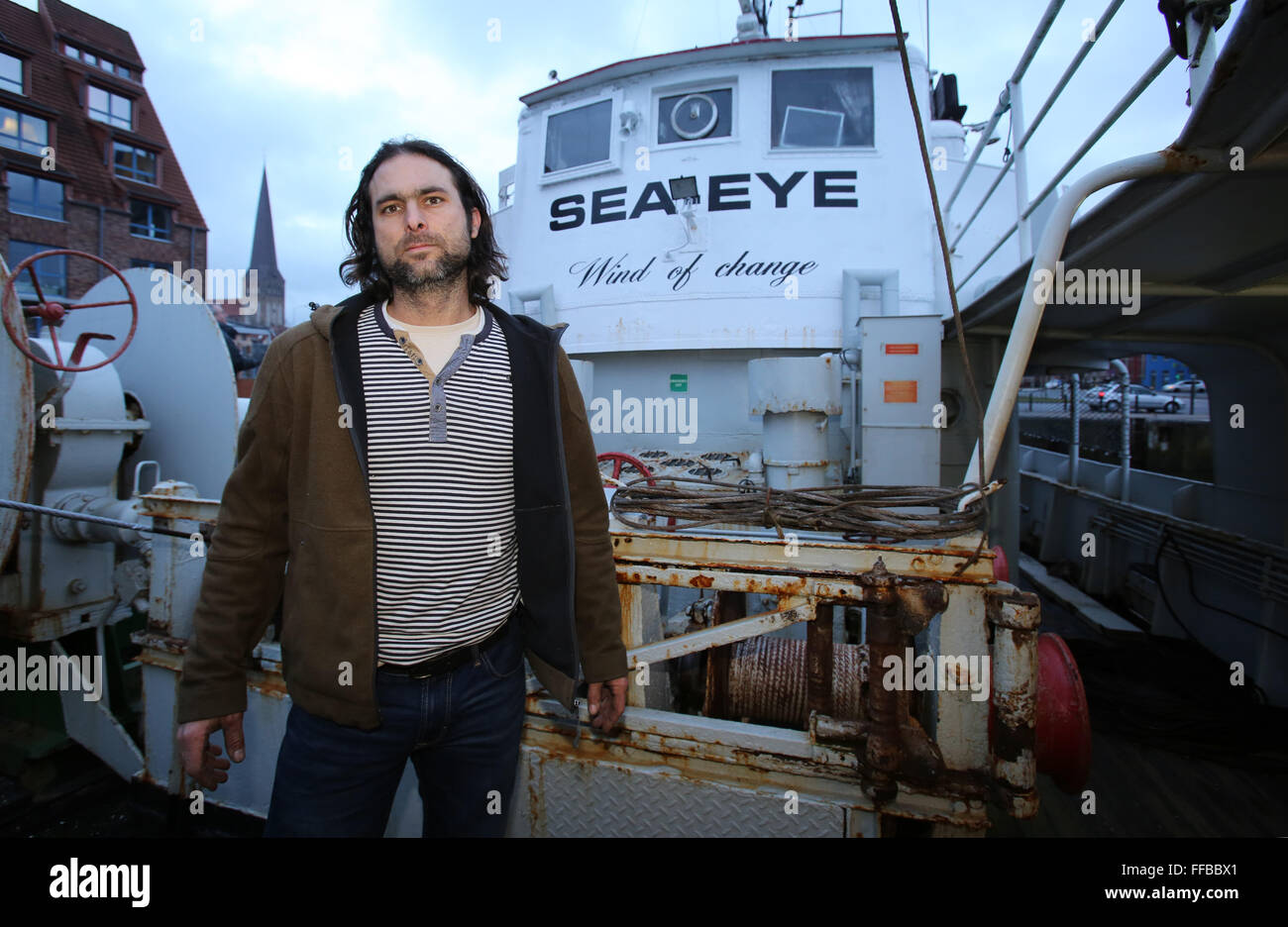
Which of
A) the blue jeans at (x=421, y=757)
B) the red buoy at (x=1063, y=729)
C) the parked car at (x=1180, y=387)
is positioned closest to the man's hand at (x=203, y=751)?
the blue jeans at (x=421, y=757)

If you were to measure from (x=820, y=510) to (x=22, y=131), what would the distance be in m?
33.2

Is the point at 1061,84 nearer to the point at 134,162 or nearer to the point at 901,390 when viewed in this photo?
the point at 901,390

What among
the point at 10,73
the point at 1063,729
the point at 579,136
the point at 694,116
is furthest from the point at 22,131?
the point at 1063,729

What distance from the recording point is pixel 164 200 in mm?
27203

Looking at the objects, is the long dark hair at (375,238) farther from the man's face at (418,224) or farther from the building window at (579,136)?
the building window at (579,136)

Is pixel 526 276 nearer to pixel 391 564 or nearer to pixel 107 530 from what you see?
pixel 107 530

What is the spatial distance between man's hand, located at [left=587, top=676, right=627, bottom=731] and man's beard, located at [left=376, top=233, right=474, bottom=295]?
1.16 metres

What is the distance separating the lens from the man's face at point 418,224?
5.23 feet

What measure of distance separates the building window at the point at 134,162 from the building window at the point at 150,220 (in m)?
1.41

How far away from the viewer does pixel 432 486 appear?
1.52m

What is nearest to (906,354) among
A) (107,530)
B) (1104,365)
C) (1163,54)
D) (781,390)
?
(781,390)

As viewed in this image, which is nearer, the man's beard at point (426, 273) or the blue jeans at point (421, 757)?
the blue jeans at point (421, 757)

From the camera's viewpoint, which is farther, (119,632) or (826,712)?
(119,632)
